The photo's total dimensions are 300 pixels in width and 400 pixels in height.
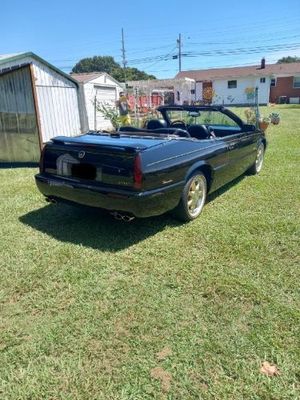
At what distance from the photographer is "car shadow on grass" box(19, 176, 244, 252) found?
3.91 meters

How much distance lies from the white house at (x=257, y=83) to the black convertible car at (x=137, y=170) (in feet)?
113

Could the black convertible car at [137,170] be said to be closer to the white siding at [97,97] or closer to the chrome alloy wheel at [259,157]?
the chrome alloy wheel at [259,157]

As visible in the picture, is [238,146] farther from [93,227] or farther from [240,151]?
[93,227]

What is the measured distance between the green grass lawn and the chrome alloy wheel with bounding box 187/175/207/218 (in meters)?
0.18

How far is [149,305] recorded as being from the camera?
2814 millimetres

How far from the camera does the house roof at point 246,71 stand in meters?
38.6

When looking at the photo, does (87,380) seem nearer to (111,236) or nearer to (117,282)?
(117,282)

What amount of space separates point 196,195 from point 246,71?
40069 mm

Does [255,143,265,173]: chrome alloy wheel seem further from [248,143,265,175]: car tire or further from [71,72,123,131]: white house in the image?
[71,72,123,131]: white house

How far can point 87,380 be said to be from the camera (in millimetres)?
2133

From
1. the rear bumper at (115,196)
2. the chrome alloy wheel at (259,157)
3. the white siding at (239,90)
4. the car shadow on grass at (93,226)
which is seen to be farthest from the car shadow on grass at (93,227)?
the white siding at (239,90)

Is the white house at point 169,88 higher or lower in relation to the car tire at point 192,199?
higher

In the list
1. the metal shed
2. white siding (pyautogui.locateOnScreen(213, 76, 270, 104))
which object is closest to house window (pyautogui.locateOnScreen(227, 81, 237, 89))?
white siding (pyautogui.locateOnScreen(213, 76, 270, 104))

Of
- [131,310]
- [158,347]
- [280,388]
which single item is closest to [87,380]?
[158,347]
